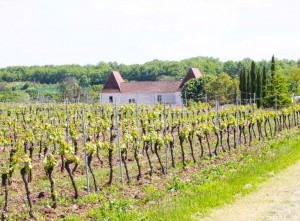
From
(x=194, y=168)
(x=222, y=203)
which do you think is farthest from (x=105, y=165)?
(x=222, y=203)

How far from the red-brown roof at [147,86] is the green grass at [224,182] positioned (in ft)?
144

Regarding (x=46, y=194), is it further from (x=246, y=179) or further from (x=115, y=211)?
(x=246, y=179)

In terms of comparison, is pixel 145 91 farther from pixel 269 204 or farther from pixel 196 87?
pixel 269 204

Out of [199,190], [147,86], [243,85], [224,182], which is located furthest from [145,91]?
[199,190]

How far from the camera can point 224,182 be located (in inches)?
470

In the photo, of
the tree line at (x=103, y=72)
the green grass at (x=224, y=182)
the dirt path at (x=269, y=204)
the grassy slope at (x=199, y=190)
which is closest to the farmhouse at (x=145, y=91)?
the green grass at (x=224, y=182)

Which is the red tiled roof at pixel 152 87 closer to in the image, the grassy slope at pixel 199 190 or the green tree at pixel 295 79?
the green tree at pixel 295 79

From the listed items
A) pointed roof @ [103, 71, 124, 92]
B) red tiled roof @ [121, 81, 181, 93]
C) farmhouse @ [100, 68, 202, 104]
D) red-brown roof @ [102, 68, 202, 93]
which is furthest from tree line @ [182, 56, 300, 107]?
pointed roof @ [103, 71, 124, 92]

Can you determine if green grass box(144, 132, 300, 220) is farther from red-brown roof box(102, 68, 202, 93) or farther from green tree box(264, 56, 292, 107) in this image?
red-brown roof box(102, 68, 202, 93)

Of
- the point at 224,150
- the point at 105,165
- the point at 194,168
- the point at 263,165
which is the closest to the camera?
the point at 263,165

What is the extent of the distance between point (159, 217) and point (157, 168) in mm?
6385

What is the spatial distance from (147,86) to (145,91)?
1.19 m

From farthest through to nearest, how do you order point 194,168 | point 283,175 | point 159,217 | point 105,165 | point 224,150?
point 224,150 < point 105,165 < point 194,168 < point 283,175 < point 159,217

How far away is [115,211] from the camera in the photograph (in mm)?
9445
